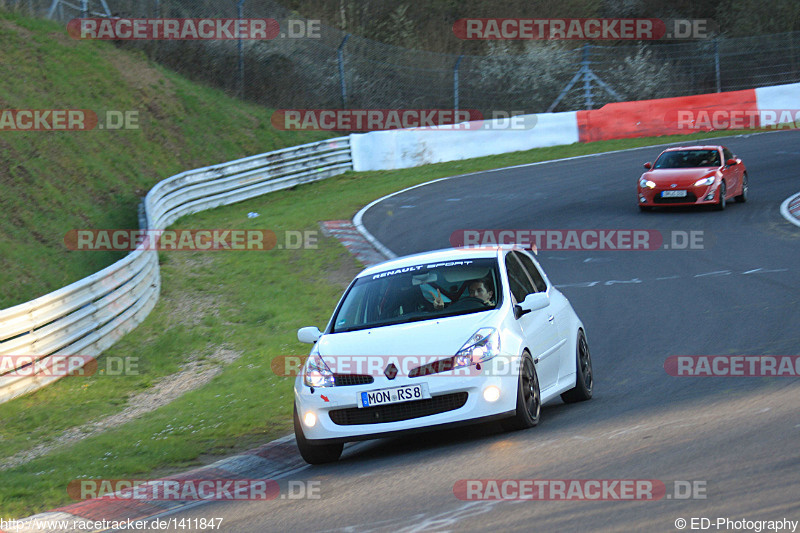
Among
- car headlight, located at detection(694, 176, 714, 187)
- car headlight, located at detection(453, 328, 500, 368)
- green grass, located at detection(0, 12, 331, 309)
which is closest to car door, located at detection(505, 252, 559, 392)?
car headlight, located at detection(453, 328, 500, 368)

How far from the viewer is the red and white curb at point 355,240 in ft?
60.0

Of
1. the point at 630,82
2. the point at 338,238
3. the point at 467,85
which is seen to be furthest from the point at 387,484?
the point at 630,82

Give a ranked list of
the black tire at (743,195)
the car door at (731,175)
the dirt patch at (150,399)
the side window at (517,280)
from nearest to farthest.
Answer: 1. the side window at (517,280)
2. the dirt patch at (150,399)
3. the car door at (731,175)
4. the black tire at (743,195)

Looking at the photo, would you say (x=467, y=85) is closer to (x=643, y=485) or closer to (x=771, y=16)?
(x=771, y=16)

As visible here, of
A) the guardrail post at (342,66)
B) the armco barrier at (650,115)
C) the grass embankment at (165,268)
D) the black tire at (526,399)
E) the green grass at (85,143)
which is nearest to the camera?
the black tire at (526,399)

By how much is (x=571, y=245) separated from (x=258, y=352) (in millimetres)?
7775

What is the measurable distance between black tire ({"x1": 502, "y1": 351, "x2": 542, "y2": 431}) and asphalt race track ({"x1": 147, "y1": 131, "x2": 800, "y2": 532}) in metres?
0.11

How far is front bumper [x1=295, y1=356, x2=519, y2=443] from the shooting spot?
7359 mm

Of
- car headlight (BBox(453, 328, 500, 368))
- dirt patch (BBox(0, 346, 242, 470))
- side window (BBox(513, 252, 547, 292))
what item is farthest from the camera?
dirt patch (BBox(0, 346, 242, 470))

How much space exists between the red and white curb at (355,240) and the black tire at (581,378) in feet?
26.1

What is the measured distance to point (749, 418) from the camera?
23.4ft

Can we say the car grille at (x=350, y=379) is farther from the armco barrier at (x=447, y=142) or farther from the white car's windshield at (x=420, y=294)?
the armco barrier at (x=447, y=142)

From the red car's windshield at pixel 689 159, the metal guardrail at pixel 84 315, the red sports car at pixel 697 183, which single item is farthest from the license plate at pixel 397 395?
the red car's windshield at pixel 689 159

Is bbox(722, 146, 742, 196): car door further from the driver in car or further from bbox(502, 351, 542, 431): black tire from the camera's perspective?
bbox(502, 351, 542, 431): black tire
